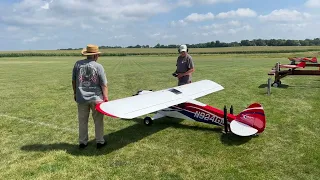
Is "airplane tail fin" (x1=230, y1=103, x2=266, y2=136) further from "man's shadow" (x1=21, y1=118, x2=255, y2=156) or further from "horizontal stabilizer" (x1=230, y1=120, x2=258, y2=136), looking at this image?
"man's shadow" (x1=21, y1=118, x2=255, y2=156)

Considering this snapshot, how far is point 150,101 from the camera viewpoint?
705cm

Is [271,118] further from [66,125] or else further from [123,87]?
[123,87]

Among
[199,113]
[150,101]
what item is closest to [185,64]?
[199,113]

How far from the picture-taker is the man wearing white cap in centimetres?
929

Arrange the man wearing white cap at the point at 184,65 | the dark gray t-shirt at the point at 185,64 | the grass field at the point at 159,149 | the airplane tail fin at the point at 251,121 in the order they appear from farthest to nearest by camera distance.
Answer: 1. the dark gray t-shirt at the point at 185,64
2. the man wearing white cap at the point at 184,65
3. the airplane tail fin at the point at 251,121
4. the grass field at the point at 159,149

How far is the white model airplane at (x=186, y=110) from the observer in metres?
6.14

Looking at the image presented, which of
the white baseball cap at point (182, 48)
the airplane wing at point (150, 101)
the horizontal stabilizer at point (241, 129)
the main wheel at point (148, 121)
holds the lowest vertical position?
the main wheel at point (148, 121)

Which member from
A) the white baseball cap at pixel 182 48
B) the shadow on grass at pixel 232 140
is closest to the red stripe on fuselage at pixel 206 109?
the shadow on grass at pixel 232 140

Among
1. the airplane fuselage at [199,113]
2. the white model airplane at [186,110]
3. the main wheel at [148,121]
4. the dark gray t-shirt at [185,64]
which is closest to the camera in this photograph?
the white model airplane at [186,110]

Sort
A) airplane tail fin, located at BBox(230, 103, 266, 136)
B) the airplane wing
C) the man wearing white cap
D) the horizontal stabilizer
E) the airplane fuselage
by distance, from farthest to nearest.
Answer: the man wearing white cap, the airplane fuselage, airplane tail fin, located at BBox(230, 103, 266, 136), the horizontal stabilizer, the airplane wing

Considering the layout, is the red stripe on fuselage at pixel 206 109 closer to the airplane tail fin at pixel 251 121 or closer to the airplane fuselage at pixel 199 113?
the airplane fuselage at pixel 199 113

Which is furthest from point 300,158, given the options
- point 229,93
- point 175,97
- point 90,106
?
point 229,93

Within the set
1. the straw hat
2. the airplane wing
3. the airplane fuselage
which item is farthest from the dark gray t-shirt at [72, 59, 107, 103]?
the airplane fuselage

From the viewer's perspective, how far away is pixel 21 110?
1134 cm
